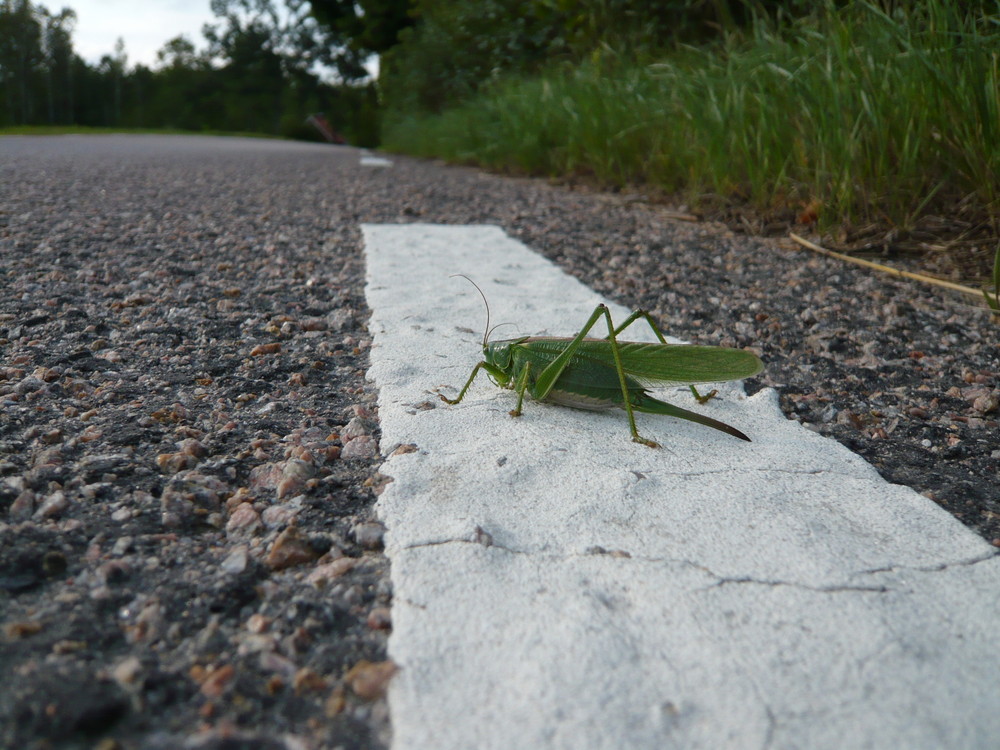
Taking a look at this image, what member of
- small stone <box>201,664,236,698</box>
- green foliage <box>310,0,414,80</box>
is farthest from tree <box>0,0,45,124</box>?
small stone <box>201,664,236,698</box>

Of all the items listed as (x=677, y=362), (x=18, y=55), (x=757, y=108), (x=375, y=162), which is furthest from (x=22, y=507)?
(x=18, y=55)

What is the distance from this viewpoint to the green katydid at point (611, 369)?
4.38ft

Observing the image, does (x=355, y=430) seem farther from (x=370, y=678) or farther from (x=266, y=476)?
(x=370, y=678)

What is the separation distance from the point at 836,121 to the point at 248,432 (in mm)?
2576

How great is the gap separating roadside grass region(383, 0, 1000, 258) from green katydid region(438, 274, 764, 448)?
1.82 metres

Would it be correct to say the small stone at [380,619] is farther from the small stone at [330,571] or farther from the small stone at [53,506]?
the small stone at [53,506]

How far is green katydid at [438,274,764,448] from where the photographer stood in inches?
52.6

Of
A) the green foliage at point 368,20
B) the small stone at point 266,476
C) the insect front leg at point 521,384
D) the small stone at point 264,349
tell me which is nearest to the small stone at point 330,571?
the small stone at point 266,476

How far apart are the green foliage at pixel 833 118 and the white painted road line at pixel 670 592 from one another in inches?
71.7

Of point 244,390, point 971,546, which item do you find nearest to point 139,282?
point 244,390

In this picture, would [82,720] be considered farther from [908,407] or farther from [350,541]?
[908,407]

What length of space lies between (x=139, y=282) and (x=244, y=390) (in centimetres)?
111

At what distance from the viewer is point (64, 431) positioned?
1332 millimetres

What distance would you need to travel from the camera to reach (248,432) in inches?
54.7
